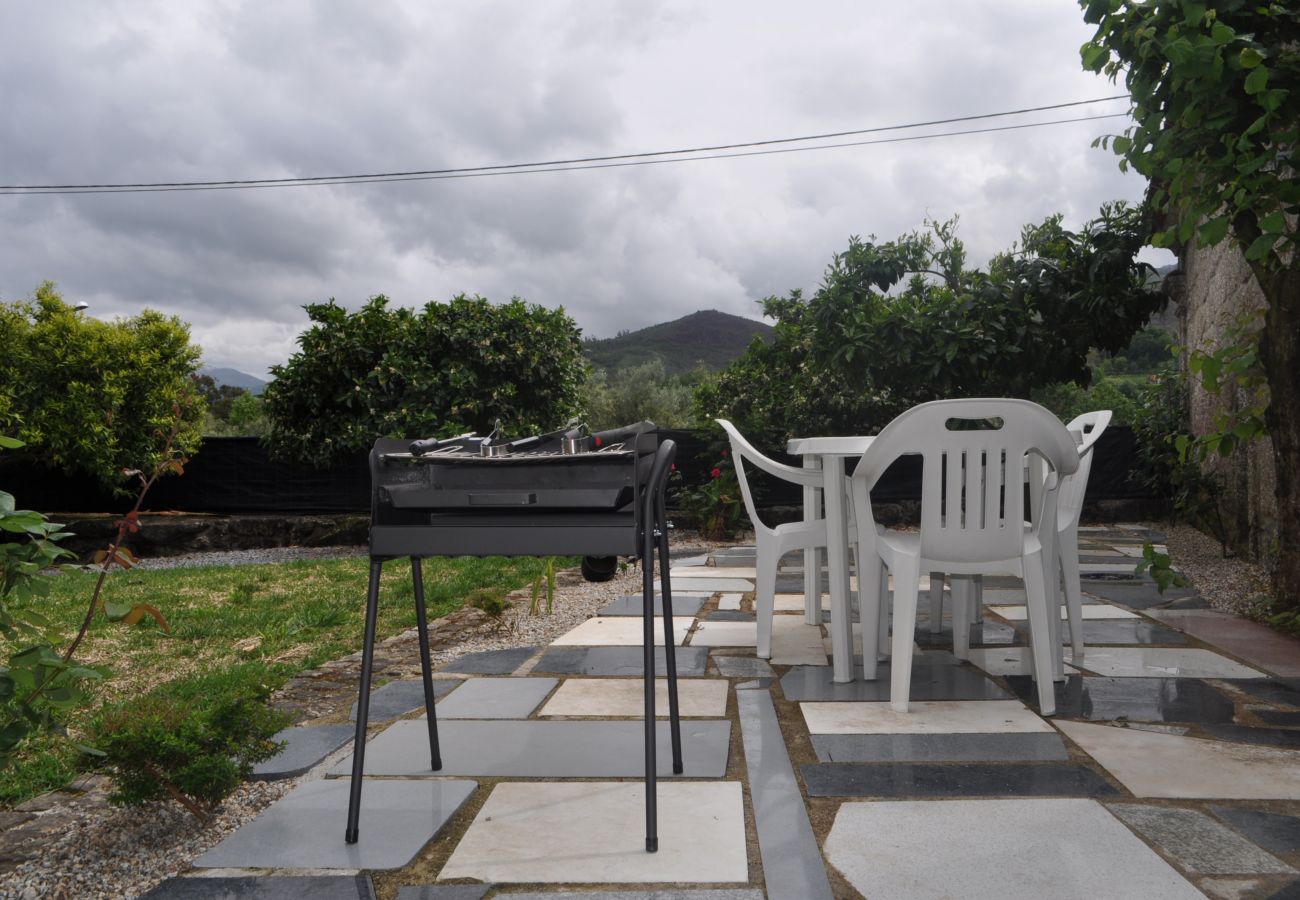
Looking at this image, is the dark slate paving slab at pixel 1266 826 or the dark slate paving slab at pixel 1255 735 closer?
the dark slate paving slab at pixel 1266 826

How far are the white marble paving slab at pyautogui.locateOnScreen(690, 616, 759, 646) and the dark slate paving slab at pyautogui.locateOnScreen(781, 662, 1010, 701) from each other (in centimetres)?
49

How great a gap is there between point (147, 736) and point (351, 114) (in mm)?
9973

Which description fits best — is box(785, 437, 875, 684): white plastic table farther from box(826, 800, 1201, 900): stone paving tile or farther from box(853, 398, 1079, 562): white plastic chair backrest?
box(826, 800, 1201, 900): stone paving tile

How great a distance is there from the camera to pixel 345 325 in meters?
8.48

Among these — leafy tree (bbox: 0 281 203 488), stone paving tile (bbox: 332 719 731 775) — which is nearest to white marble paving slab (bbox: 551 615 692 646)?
stone paving tile (bbox: 332 719 731 775)

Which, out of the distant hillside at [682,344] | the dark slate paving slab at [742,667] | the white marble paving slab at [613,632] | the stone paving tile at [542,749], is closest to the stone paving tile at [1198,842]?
the stone paving tile at [542,749]

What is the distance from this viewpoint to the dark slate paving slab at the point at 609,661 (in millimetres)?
3098

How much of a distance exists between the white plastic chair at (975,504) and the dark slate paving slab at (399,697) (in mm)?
1397

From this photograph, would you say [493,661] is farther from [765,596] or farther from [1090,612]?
[1090,612]

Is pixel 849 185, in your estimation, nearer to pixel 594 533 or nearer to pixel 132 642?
pixel 132 642

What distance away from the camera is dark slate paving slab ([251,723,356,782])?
2092 millimetres

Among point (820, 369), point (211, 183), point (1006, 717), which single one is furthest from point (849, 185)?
point (211, 183)

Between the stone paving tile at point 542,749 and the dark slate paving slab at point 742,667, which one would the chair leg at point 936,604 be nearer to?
the dark slate paving slab at point 742,667

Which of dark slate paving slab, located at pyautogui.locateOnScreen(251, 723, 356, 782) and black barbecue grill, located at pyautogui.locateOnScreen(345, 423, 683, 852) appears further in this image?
dark slate paving slab, located at pyautogui.locateOnScreen(251, 723, 356, 782)
